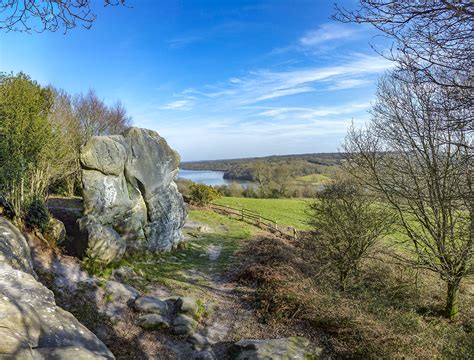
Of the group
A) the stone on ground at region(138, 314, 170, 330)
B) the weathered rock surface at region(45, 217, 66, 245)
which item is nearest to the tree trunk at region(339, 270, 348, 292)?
the stone on ground at region(138, 314, 170, 330)

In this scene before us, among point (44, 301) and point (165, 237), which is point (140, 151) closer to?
point (165, 237)

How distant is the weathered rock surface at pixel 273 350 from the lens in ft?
19.9

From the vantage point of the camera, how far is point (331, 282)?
1060 cm

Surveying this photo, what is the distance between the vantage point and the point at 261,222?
2475 centimetres

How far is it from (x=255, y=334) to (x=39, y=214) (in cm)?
773

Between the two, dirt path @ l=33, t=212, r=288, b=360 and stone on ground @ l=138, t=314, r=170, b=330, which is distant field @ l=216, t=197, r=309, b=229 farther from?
stone on ground @ l=138, t=314, r=170, b=330

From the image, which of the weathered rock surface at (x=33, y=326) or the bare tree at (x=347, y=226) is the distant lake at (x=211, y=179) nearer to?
the bare tree at (x=347, y=226)

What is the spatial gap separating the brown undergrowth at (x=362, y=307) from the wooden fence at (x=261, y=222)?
8.25m

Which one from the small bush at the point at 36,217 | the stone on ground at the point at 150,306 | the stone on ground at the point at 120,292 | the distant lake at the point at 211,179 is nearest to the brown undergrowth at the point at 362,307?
the stone on ground at the point at 150,306

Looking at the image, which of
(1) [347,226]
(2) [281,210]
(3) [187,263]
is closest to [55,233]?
(3) [187,263]

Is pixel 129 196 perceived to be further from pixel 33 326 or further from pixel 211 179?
pixel 211 179

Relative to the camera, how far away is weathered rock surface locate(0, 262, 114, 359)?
3.61m

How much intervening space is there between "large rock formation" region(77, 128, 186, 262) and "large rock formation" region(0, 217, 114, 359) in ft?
13.2

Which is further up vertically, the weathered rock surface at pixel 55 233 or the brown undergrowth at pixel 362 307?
the weathered rock surface at pixel 55 233
